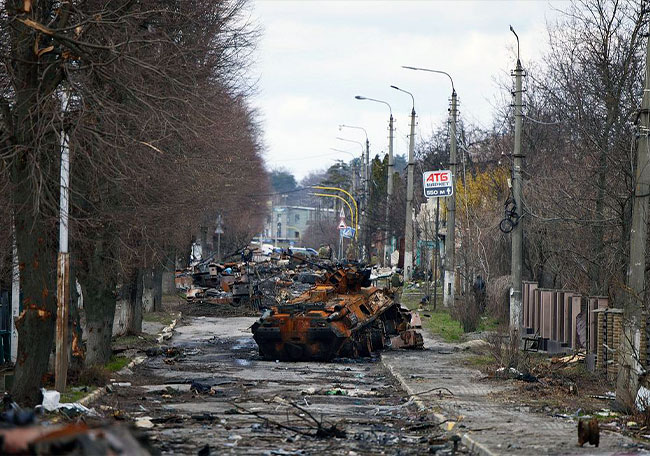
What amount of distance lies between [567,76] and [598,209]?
4008 millimetres

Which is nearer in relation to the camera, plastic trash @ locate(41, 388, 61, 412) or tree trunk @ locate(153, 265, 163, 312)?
plastic trash @ locate(41, 388, 61, 412)

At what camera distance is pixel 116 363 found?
24.5 meters

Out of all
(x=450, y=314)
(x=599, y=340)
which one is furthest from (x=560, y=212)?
(x=450, y=314)

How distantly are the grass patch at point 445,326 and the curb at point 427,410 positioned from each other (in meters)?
5.74

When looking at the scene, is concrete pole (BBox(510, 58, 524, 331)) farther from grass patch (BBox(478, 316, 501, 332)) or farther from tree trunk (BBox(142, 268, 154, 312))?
tree trunk (BBox(142, 268, 154, 312))

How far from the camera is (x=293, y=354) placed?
27.5 m

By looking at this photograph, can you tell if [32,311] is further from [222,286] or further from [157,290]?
[222,286]

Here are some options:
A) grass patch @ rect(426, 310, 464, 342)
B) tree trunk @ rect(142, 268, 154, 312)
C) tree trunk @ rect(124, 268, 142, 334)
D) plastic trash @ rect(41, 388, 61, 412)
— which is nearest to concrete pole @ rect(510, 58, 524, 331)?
grass patch @ rect(426, 310, 464, 342)

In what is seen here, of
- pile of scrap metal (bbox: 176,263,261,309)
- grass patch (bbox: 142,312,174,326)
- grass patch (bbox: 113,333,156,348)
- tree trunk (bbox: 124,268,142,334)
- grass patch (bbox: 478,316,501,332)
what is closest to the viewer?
grass patch (bbox: 113,333,156,348)

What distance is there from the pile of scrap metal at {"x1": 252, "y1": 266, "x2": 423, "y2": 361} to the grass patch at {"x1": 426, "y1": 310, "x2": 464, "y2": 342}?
5.72 ft

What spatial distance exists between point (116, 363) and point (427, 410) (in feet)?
31.5

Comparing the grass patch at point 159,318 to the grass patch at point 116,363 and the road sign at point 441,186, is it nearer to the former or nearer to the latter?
the road sign at point 441,186

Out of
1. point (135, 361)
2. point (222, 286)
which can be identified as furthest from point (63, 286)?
point (222, 286)

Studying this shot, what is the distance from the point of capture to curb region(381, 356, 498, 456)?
1289cm
